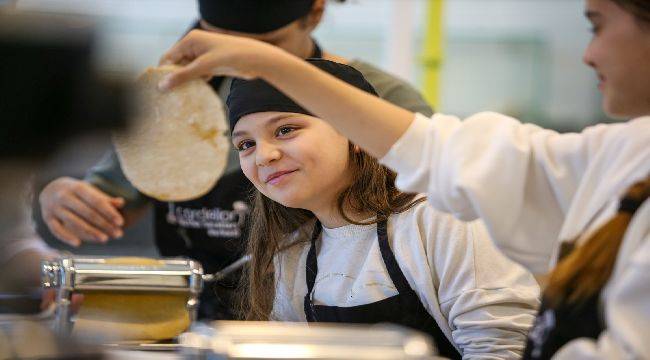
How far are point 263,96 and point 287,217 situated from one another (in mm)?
282

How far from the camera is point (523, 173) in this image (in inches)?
37.7

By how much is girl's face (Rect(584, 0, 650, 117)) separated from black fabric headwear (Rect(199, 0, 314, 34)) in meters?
0.87

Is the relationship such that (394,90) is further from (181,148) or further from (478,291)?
(478,291)

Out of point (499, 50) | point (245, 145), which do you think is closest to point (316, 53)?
point (245, 145)

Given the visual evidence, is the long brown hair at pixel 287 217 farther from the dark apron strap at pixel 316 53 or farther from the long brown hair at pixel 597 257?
A: the long brown hair at pixel 597 257

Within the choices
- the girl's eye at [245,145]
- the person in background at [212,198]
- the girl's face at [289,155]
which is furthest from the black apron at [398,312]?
the person in background at [212,198]

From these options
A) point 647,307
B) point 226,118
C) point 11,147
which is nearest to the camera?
point 11,147

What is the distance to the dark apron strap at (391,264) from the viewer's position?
55.0 inches

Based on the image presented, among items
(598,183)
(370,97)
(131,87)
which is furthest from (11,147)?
(598,183)

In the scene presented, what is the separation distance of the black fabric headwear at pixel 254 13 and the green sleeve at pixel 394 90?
0.17m

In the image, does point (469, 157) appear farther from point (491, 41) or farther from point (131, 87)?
point (491, 41)

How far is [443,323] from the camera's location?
54.0 inches

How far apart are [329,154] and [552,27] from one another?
3209mm

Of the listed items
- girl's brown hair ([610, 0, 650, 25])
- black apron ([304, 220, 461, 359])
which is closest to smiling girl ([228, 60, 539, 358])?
black apron ([304, 220, 461, 359])
